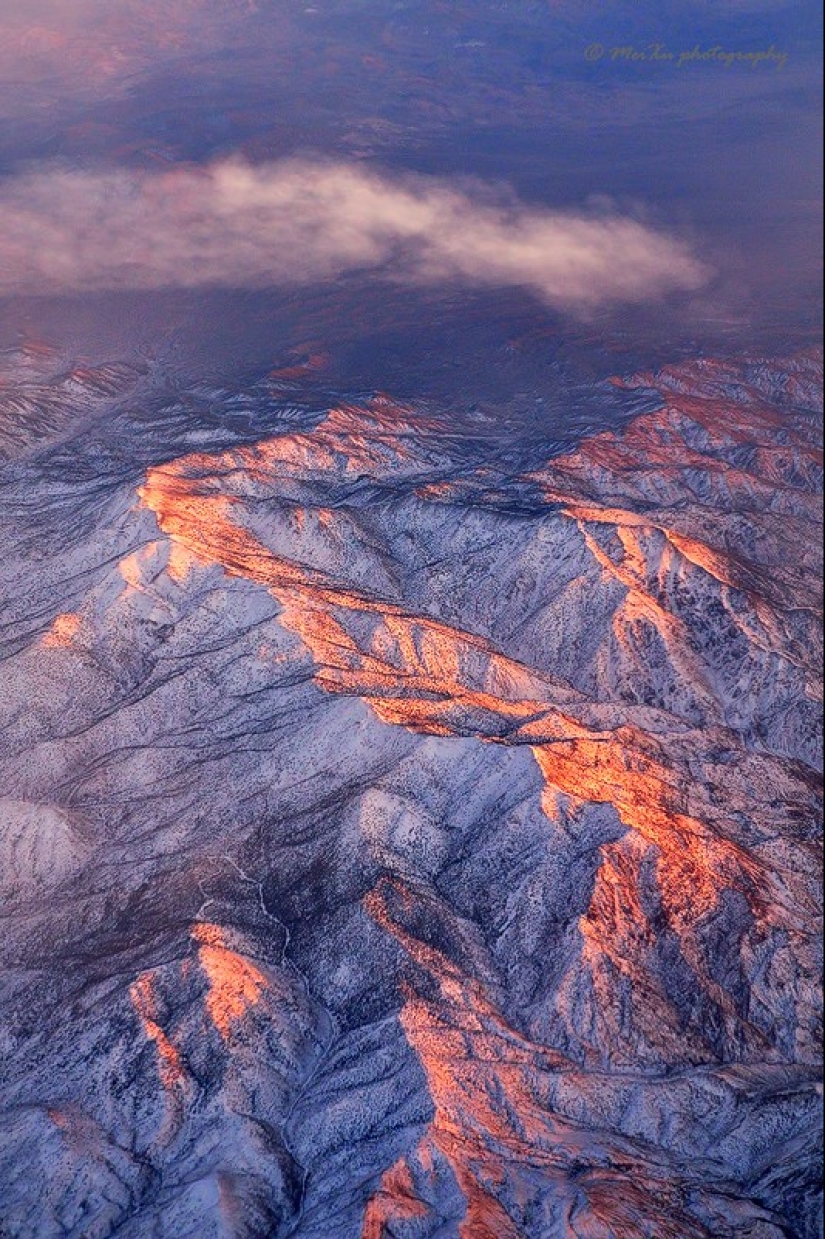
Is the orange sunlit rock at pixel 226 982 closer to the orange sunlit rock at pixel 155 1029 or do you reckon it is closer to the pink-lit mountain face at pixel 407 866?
the pink-lit mountain face at pixel 407 866

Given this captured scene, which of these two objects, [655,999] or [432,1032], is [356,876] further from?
[655,999]

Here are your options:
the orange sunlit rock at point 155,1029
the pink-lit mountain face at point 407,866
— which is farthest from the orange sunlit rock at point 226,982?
the orange sunlit rock at point 155,1029

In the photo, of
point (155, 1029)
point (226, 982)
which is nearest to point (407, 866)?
point (226, 982)

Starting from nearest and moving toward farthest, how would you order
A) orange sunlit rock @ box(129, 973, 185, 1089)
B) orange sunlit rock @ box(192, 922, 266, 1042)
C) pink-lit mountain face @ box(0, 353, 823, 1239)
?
pink-lit mountain face @ box(0, 353, 823, 1239), orange sunlit rock @ box(129, 973, 185, 1089), orange sunlit rock @ box(192, 922, 266, 1042)

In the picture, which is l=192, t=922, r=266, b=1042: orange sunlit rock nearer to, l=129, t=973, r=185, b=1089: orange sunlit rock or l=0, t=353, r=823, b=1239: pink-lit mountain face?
l=0, t=353, r=823, b=1239: pink-lit mountain face

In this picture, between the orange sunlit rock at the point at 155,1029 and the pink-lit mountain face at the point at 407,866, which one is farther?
the orange sunlit rock at the point at 155,1029

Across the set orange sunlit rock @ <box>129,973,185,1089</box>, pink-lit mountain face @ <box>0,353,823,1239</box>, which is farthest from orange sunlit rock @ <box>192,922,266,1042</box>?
orange sunlit rock @ <box>129,973,185,1089</box>

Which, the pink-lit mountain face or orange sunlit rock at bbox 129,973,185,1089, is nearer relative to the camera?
the pink-lit mountain face

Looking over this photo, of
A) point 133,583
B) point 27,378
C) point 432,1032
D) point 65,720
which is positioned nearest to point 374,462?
point 133,583
